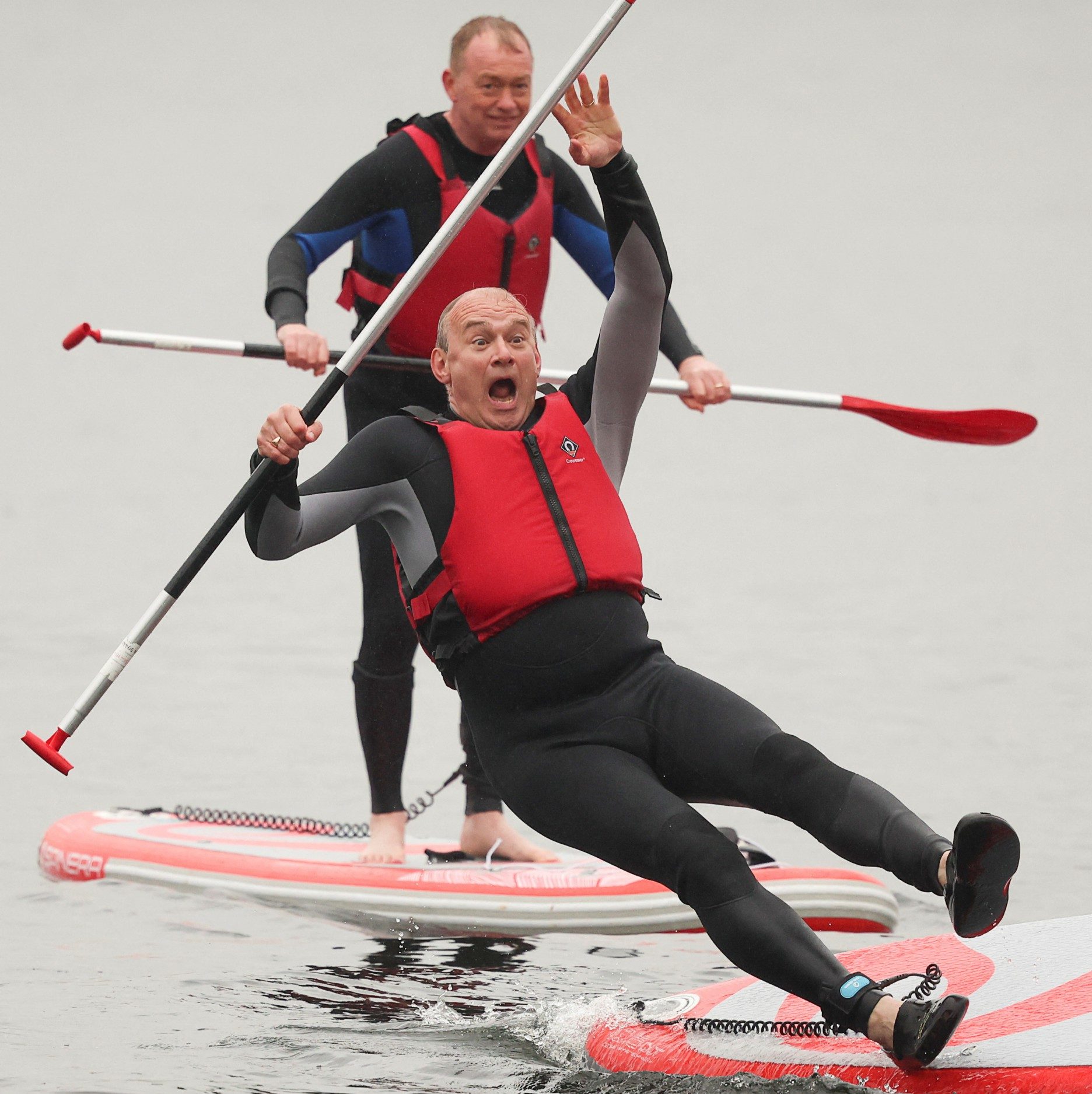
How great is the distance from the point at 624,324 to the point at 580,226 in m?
0.94

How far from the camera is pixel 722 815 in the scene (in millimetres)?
4285

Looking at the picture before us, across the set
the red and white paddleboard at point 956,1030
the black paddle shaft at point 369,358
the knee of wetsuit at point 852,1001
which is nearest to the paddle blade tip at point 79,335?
the black paddle shaft at point 369,358

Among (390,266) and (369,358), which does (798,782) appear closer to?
(369,358)

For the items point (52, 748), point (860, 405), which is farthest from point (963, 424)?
point (52, 748)

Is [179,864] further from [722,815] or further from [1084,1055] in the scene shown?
[1084,1055]

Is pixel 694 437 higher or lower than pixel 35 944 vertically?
higher

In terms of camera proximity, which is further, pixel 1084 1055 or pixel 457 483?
pixel 457 483

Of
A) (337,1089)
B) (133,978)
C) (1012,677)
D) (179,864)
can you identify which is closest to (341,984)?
(133,978)

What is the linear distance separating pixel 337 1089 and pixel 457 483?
79 centimetres

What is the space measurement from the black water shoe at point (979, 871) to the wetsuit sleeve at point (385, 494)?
800 mm

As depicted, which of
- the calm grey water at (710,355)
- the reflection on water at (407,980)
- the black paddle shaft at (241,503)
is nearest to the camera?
the black paddle shaft at (241,503)

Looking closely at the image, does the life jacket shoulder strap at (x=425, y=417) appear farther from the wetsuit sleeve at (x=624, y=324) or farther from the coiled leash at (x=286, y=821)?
the coiled leash at (x=286, y=821)

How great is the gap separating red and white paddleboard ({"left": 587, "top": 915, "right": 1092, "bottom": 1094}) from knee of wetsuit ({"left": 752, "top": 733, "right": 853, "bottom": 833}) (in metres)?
0.29

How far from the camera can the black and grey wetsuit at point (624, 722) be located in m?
2.09
